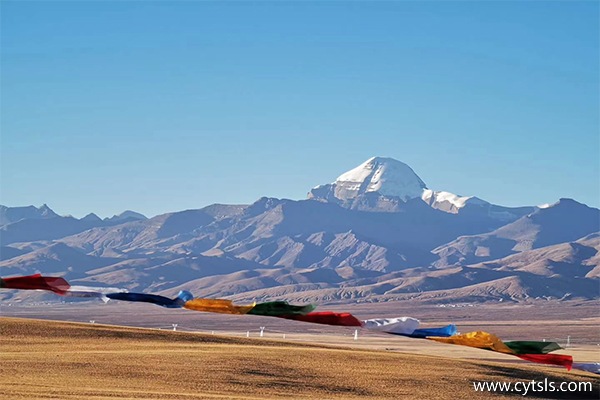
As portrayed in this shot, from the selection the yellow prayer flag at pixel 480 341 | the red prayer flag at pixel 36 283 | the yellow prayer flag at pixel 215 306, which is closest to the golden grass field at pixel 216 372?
the red prayer flag at pixel 36 283

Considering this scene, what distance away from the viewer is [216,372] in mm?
28109

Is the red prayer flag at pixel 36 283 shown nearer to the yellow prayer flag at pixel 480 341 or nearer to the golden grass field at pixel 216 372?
the yellow prayer flag at pixel 480 341

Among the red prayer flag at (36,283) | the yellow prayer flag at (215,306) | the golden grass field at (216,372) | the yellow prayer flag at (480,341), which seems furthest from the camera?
the golden grass field at (216,372)

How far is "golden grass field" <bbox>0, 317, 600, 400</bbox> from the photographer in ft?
74.9

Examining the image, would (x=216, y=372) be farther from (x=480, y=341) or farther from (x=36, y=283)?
(x=36, y=283)

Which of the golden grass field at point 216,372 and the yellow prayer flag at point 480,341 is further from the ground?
the yellow prayer flag at point 480,341

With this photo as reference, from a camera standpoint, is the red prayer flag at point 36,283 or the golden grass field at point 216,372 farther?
the golden grass field at point 216,372

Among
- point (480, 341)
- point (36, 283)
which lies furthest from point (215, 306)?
point (480, 341)

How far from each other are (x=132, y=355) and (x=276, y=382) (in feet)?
18.9

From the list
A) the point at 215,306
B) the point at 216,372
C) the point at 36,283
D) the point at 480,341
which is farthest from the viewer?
the point at 216,372

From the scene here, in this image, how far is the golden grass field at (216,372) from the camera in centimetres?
2283

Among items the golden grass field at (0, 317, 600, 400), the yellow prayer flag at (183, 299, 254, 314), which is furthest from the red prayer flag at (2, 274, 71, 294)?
the golden grass field at (0, 317, 600, 400)

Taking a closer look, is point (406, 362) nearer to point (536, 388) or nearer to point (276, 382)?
point (536, 388)

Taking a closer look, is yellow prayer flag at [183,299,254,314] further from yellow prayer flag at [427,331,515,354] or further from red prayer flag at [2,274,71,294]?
yellow prayer flag at [427,331,515,354]
